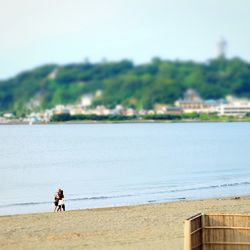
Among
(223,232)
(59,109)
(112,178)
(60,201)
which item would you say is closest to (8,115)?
(59,109)

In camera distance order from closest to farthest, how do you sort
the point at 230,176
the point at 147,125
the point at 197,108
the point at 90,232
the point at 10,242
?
the point at 10,242
the point at 90,232
the point at 230,176
the point at 197,108
the point at 147,125

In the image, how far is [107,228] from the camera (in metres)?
20.9

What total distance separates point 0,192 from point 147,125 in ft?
493

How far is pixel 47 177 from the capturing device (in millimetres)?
50781

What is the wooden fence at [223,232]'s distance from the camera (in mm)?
14938

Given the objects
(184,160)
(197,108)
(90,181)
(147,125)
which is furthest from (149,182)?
(147,125)

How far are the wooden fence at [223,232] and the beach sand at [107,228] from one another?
2.33m

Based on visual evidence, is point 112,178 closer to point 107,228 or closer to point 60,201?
point 60,201

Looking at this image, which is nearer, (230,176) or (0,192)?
(0,192)

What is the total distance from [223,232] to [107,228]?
21.0ft

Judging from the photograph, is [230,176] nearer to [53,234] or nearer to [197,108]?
[53,234]

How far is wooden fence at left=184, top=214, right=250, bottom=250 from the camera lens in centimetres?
1494

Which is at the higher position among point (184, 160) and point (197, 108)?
point (197, 108)

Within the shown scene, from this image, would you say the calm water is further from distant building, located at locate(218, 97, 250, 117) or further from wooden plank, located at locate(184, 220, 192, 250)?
distant building, located at locate(218, 97, 250, 117)
